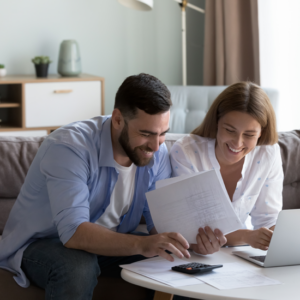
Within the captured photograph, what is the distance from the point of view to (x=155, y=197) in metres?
1.22

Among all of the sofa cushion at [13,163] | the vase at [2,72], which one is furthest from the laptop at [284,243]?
the vase at [2,72]

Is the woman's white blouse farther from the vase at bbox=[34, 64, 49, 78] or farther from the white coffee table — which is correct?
the vase at bbox=[34, 64, 49, 78]

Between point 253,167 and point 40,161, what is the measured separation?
738 mm

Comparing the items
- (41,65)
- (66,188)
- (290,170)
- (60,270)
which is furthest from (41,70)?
(60,270)

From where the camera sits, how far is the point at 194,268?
1132mm

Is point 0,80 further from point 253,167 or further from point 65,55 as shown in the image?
point 253,167

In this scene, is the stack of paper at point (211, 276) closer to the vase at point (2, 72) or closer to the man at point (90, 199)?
the man at point (90, 199)

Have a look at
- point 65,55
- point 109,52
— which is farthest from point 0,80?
point 109,52

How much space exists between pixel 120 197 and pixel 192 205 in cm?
35

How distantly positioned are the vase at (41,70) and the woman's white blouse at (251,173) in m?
2.09

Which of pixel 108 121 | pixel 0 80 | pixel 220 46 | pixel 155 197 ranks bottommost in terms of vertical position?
pixel 155 197

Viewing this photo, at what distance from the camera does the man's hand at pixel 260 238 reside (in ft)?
4.31

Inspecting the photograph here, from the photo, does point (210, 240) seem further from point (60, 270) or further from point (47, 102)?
point (47, 102)

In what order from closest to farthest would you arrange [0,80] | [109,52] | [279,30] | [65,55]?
1. [279,30]
2. [0,80]
3. [65,55]
4. [109,52]
